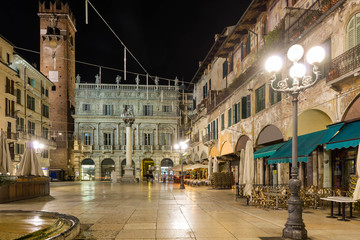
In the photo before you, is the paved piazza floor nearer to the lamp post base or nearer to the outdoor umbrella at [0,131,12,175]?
the lamp post base

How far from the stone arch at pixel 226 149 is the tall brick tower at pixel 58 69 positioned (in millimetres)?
33523

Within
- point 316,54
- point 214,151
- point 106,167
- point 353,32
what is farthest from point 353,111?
point 106,167

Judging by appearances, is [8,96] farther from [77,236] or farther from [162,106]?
[77,236]

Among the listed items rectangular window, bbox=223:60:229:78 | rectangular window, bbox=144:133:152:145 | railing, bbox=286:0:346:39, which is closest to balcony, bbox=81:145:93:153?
rectangular window, bbox=144:133:152:145

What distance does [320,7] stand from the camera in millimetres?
15422

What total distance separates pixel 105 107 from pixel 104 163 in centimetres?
953

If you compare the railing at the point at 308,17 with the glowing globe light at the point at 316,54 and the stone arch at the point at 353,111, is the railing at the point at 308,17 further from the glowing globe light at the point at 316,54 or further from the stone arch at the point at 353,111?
the glowing globe light at the point at 316,54

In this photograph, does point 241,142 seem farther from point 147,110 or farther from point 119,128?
point 119,128

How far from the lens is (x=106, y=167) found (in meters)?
59.7

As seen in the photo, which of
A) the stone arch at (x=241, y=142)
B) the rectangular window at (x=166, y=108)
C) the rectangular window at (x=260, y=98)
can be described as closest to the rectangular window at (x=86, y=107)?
the rectangular window at (x=166, y=108)

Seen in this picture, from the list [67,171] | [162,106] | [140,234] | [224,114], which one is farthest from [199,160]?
[140,234]

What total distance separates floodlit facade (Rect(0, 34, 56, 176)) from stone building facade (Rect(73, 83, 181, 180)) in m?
7.06

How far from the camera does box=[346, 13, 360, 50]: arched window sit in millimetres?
12797

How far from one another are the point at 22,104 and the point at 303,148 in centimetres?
3739
